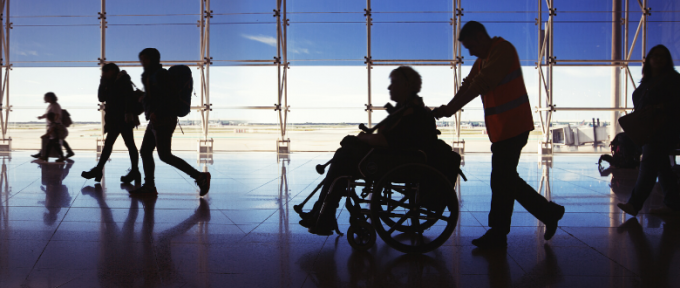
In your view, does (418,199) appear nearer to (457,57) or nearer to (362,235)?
(362,235)

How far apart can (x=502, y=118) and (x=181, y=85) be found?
2.52m

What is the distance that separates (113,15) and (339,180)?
10057 mm

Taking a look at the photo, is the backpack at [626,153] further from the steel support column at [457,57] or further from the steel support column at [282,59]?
the steel support column at [282,59]

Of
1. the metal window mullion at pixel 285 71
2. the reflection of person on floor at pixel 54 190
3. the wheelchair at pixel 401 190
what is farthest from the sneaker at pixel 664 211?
the metal window mullion at pixel 285 71

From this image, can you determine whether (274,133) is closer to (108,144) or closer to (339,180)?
(108,144)

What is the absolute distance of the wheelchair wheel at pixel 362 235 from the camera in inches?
96.8

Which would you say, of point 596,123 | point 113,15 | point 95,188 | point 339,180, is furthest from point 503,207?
point 113,15

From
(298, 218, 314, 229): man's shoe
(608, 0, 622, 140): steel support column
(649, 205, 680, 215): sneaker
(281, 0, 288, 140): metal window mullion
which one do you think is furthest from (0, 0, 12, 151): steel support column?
→ (608, 0, 622, 140): steel support column

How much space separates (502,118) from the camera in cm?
253

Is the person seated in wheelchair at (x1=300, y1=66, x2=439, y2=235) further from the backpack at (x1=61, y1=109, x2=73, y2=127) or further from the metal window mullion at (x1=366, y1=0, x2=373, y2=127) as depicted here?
the metal window mullion at (x1=366, y1=0, x2=373, y2=127)

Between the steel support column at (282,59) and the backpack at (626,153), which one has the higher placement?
the steel support column at (282,59)

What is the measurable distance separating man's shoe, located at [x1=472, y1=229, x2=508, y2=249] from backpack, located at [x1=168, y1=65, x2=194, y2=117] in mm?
2518

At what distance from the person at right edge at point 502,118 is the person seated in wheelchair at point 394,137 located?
185 mm

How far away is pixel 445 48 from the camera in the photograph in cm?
1059
